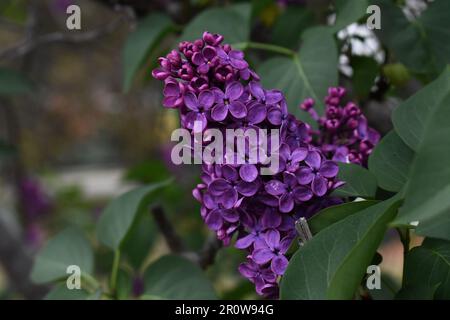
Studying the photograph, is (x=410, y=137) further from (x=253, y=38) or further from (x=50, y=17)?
(x=50, y=17)

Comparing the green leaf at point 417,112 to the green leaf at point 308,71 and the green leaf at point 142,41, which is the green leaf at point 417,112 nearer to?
the green leaf at point 308,71

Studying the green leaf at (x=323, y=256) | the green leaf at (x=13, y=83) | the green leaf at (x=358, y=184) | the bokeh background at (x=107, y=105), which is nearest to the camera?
the green leaf at (x=323, y=256)

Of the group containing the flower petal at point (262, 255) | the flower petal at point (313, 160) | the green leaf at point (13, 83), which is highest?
the green leaf at point (13, 83)

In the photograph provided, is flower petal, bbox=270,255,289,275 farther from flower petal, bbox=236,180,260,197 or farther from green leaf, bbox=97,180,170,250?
green leaf, bbox=97,180,170,250

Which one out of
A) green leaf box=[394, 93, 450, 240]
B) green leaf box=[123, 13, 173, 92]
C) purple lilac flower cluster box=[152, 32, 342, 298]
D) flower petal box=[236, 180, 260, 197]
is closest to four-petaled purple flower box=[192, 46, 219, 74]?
purple lilac flower cluster box=[152, 32, 342, 298]

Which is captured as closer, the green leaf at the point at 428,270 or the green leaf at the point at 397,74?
the green leaf at the point at 428,270

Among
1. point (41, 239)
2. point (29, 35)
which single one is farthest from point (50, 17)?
point (29, 35)

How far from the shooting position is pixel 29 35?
5.38 ft

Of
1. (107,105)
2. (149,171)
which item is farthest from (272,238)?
(107,105)

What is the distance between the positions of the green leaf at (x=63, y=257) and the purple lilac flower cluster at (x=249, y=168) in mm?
445

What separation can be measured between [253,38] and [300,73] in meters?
0.39

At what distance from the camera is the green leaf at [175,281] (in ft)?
2.60

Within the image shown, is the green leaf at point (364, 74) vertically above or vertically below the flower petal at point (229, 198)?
above

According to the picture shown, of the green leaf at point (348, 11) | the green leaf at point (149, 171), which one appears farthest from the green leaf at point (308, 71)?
the green leaf at point (149, 171)
